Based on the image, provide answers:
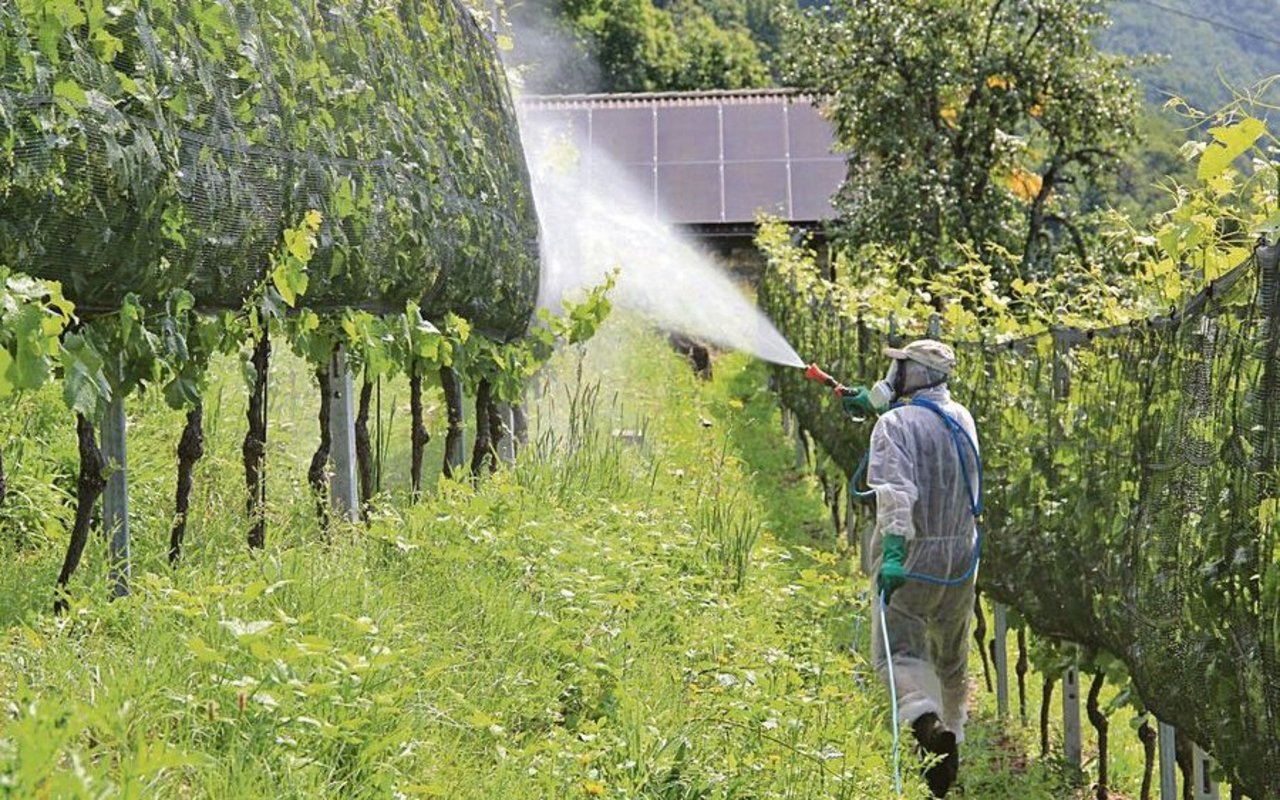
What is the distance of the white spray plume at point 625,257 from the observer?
13.4 m

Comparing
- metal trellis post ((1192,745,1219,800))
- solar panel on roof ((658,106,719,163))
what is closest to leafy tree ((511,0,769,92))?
solar panel on roof ((658,106,719,163))

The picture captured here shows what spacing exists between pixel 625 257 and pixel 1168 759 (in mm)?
12568

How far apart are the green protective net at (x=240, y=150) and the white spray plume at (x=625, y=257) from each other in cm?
241

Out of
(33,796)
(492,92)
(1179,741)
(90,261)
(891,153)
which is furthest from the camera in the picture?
(891,153)

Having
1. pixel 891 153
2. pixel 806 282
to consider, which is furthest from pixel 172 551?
pixel 891 153

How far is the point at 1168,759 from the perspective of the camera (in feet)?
22.2

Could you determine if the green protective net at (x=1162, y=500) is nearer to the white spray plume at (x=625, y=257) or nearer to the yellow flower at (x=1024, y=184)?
the white spray plume at (x=625, y=257)

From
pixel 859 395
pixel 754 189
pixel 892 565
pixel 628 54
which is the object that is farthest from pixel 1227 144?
pixel 628 54

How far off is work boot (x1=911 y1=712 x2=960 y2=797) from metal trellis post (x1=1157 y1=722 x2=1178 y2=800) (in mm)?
1298

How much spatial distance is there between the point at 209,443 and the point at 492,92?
3.35 meters

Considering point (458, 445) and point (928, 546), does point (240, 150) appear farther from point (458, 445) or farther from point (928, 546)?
point (458, 445)

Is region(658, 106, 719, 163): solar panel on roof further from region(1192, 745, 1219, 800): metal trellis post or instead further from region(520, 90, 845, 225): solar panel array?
region(1192, 745, 1219, 800): metal trellis post

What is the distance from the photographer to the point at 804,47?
2266 centimetres

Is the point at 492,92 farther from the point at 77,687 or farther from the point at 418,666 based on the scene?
the point at 77,687
